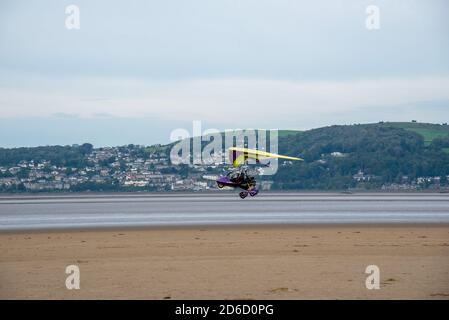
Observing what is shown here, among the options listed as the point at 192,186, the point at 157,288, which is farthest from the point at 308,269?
the point at 192,186

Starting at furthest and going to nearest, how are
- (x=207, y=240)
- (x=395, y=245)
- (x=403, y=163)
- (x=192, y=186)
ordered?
(x=403, y=163)
(x=192, y=186)
(x=207, y=240)
(x=395, y=245)

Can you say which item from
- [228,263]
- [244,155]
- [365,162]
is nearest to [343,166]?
[365,162]

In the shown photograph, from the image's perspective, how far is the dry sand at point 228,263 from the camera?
28.5 metres

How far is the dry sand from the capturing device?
93.6 ft

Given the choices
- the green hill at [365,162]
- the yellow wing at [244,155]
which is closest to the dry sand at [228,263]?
the yellow wing at [244,155]

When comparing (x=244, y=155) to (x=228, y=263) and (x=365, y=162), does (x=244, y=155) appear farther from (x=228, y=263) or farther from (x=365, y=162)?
(x=365, y=162)

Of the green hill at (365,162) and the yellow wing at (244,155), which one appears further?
the green hill at (365,162)

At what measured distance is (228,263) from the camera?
35000 mm

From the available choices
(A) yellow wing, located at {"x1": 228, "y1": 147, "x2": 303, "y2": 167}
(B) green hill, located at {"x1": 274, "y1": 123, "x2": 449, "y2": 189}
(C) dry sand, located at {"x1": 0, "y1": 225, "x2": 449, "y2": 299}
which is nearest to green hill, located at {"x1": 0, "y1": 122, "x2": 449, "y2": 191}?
(B) green hill, located at {"x1": 274, "y1": 123, "x2": 449, "y2": 189}

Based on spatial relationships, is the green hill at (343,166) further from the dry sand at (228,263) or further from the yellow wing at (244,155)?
the dry sand at (228,263)

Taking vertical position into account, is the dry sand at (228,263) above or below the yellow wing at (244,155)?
below

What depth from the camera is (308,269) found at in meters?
33.0
